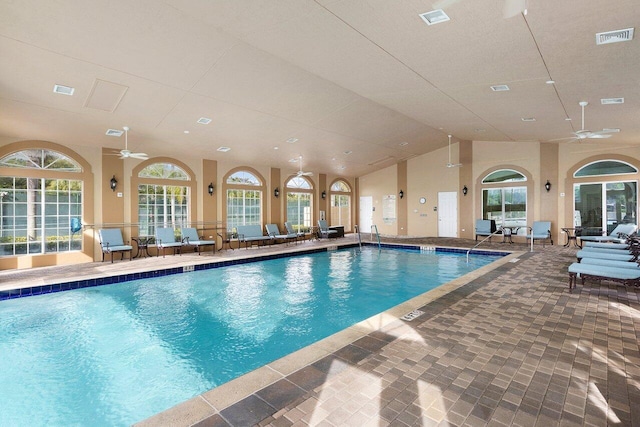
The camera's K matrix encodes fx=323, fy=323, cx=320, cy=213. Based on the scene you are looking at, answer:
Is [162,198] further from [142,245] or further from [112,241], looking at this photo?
[112,241]

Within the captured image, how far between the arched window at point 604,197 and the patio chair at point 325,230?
26.5ft

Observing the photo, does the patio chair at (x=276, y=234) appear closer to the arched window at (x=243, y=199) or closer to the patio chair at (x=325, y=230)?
the arched window at (x=243, y=199)

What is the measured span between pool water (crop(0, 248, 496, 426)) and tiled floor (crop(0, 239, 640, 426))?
0.94 m

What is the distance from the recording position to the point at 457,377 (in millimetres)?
2357

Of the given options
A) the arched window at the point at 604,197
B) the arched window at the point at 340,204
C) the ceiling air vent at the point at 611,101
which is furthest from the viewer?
the arched window at the point at 340,204

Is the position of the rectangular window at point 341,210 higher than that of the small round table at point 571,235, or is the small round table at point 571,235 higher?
the rectangular window at point 341,210

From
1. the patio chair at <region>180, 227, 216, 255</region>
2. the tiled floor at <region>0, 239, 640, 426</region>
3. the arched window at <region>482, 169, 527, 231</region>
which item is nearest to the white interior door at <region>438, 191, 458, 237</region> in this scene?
the arched window at <region>482, 169, 527, 231</region>

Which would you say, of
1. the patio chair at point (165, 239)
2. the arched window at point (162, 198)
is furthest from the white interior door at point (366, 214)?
the patio chair at point (165, 239)

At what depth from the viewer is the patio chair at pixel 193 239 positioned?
29.7 ft

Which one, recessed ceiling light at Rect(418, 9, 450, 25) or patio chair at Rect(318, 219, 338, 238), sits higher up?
recessed ceiling light at Rect(418, 9, 450, 25)

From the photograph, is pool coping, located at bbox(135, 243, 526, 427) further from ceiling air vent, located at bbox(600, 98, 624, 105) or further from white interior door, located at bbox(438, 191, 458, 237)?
white interior door, located at bbox(438, 191, 458, 237)

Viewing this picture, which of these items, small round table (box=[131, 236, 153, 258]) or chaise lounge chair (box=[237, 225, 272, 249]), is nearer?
small round table (box=[131, 236, 153, 258])

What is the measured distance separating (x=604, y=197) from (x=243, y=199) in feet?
36.7

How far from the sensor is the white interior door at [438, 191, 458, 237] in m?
12.5
